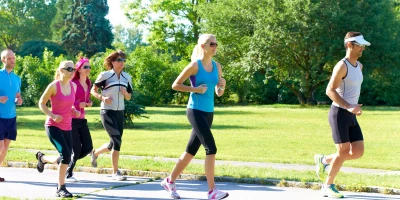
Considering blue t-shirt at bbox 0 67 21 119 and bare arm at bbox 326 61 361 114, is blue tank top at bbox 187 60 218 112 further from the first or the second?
blue t-shirt at bbox 0 67 21 119

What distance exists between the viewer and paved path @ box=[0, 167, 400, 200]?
9.12 m

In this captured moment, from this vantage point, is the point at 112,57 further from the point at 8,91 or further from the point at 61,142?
the point at 61,142

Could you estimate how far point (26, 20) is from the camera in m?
102

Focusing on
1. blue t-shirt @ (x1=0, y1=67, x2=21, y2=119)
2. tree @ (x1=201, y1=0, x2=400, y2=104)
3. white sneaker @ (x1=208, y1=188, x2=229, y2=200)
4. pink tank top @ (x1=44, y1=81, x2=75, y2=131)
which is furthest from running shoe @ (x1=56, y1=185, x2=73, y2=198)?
tree @ (x1=201, y1=0, x2=400, y2=104)

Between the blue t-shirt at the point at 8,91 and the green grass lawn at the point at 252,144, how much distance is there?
208 centimetres

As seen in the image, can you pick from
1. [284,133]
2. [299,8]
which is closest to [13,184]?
[284,133]

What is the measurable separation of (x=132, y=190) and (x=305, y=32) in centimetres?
3986

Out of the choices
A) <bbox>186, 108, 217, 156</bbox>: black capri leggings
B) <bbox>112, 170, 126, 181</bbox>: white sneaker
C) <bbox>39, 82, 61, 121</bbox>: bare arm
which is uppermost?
<bbox>39, 82, 61, 121</bbox>: bare arm

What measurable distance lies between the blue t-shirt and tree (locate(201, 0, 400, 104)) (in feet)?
126

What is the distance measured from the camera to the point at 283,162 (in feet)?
46.1

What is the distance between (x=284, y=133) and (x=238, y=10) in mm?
29603

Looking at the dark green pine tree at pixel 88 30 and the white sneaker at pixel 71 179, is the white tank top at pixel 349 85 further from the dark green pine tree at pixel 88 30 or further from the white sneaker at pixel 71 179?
the dark green pine tree at pixel 88 30

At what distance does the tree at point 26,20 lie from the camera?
101 meters

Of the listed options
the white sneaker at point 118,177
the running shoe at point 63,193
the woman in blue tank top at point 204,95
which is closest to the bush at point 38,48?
the white sneaker at point 118,177
